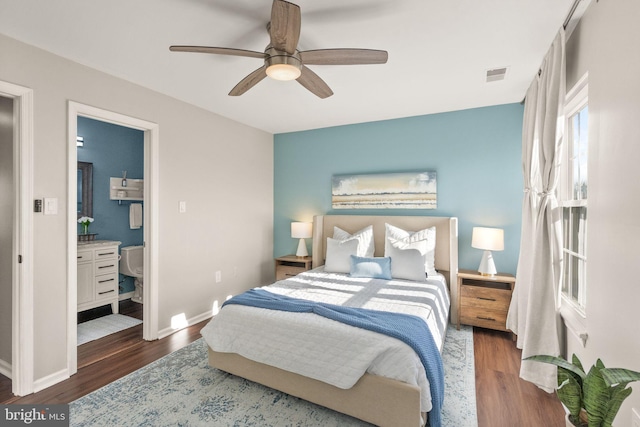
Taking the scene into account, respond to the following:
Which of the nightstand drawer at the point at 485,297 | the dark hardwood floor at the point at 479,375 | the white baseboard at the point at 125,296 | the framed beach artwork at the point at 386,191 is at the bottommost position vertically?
the dark hardwood floor at the point at 479,375

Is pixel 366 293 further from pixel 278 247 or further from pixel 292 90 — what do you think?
pixel 278 247

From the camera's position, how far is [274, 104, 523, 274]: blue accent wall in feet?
11.5

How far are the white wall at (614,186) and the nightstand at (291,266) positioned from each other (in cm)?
308

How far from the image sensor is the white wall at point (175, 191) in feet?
7.61

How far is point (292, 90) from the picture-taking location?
10.3ft

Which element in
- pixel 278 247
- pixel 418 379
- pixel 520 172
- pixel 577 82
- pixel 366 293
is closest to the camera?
pixel 418 379

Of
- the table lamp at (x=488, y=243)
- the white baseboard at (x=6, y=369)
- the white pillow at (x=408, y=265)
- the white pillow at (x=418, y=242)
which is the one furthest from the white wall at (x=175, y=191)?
the table lamp at (x=488, y=243)

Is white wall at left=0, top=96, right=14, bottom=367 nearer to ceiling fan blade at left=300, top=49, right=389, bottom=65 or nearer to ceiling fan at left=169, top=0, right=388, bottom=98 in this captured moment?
ceiling fan at left=169, top=0, right=388, bottom=98

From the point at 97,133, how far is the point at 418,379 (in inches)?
188

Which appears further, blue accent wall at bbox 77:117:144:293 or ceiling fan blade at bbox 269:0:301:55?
blue accent wall at bbox 77:117:144:293

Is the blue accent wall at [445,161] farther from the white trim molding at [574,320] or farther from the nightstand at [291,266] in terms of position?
the white trim molding at [574,320]

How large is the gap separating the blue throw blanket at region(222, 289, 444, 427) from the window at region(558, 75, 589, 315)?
112 centimetres

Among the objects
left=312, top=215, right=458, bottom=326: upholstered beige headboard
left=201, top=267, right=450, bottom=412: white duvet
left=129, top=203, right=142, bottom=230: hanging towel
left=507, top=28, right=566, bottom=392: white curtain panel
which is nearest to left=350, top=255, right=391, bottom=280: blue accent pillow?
left=201, top=267, right=450, bottom=412: white duvet

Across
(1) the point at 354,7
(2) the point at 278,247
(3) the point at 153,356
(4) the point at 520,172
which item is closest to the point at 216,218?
(2) the point at 278,247
